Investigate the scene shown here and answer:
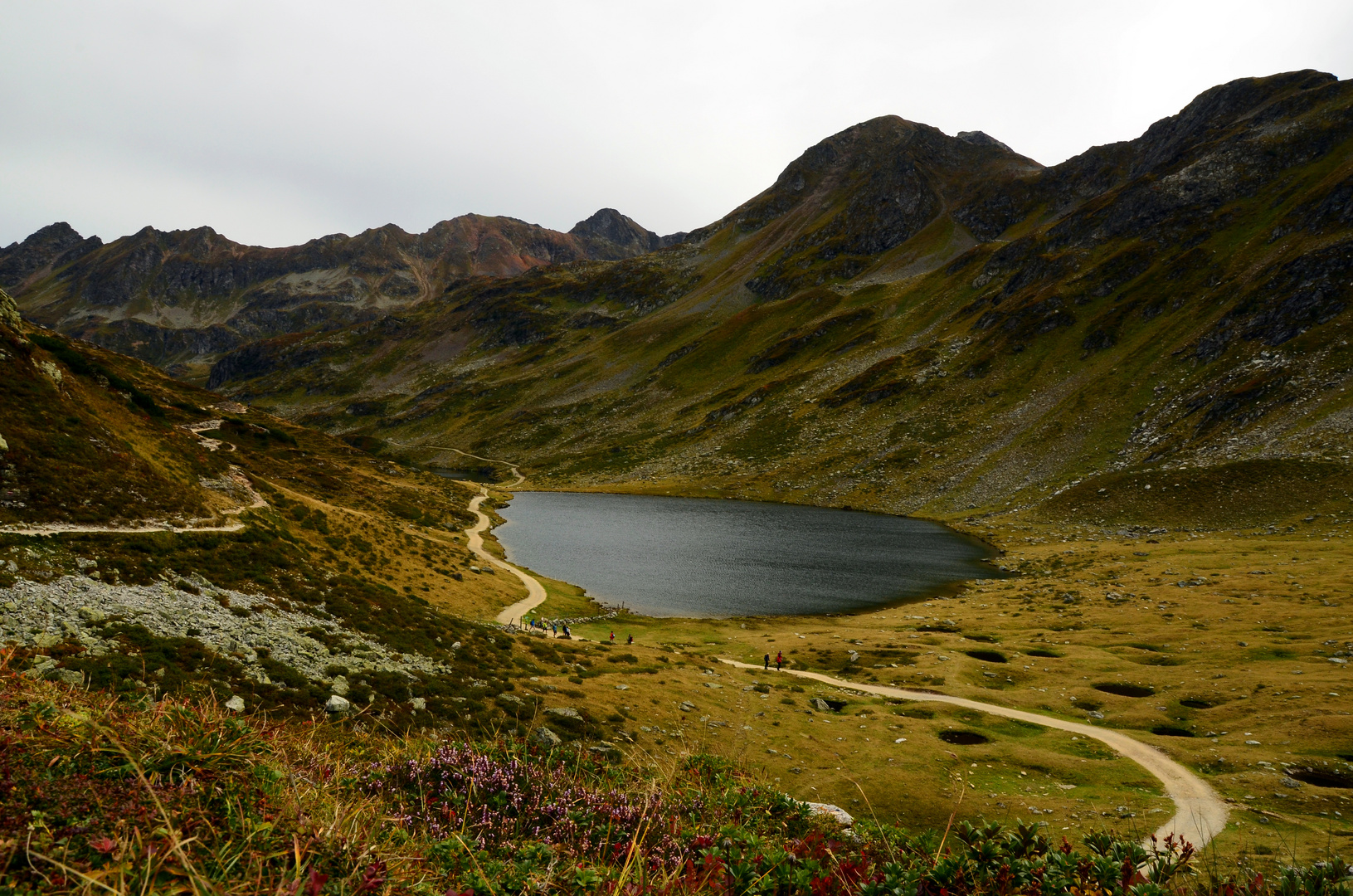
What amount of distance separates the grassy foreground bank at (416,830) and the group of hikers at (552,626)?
123ft

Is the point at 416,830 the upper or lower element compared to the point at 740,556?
upper

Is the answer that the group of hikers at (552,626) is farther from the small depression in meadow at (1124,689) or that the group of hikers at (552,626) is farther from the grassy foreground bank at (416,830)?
the grassy foreground bank at (416,830)

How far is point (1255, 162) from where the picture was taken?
515 ft

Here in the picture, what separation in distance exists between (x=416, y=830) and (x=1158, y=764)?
3101 cm

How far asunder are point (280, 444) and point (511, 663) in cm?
7821

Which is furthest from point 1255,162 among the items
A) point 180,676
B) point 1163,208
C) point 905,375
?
point 180,676

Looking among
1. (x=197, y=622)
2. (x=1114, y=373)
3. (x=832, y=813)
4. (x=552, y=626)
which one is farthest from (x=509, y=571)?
(x=1114, y=373)

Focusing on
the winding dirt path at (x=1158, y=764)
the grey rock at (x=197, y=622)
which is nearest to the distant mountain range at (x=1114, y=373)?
the winding dirt path at (x=1158, y=764)

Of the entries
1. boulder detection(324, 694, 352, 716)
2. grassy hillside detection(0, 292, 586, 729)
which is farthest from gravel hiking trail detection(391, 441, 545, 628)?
boulder detection(324, 694, 352, 716)

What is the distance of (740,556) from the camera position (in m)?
83.9

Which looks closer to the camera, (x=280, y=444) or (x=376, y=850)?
(x=376, y=850)

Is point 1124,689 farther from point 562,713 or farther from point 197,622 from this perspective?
point 197,622

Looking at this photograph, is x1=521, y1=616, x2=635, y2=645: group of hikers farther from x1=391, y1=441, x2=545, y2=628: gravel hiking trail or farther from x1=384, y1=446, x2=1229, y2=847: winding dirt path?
x1=384, y1=446, x2=1229, y2=847: winding dirt path

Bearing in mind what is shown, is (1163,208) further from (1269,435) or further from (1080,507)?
(1080,507)
